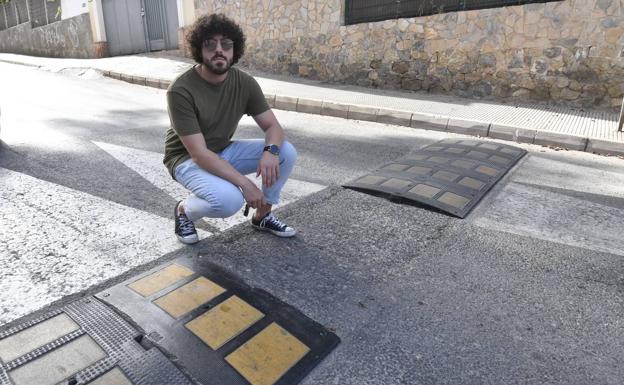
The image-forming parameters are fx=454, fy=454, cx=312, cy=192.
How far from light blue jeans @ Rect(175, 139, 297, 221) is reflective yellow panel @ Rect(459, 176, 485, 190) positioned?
1.78 m

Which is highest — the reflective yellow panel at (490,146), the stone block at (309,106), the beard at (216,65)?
the beard at (216,65)

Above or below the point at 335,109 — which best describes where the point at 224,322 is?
below

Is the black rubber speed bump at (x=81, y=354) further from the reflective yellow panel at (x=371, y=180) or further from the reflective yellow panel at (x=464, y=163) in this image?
the reflective yellow panel at (x=464, y=163)

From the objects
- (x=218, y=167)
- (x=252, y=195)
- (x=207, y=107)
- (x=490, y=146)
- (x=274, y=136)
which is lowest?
(x=490, y=146)

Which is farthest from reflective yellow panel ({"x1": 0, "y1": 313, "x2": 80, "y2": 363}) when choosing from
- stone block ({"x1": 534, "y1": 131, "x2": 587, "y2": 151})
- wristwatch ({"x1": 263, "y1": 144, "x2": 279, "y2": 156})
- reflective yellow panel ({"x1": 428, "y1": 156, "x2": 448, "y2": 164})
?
stone block ({"x1": 534, "y1": 131, "x2": 587, "y2": 151})

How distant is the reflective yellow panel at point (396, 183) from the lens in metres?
3.82

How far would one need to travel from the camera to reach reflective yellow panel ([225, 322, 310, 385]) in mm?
1810

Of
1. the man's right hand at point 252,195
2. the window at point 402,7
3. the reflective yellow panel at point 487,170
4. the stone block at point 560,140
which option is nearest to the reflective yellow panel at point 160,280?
the man's right hand at point 252,195

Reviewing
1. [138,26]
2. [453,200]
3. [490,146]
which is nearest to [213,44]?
[453,200]

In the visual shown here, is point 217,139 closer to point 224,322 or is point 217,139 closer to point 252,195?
point 252,195

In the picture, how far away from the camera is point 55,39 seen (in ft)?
53.7

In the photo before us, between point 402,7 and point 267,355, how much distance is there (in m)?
8.19

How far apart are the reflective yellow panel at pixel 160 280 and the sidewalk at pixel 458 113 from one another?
15.9ft

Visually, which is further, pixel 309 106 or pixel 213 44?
pixel 309 106
